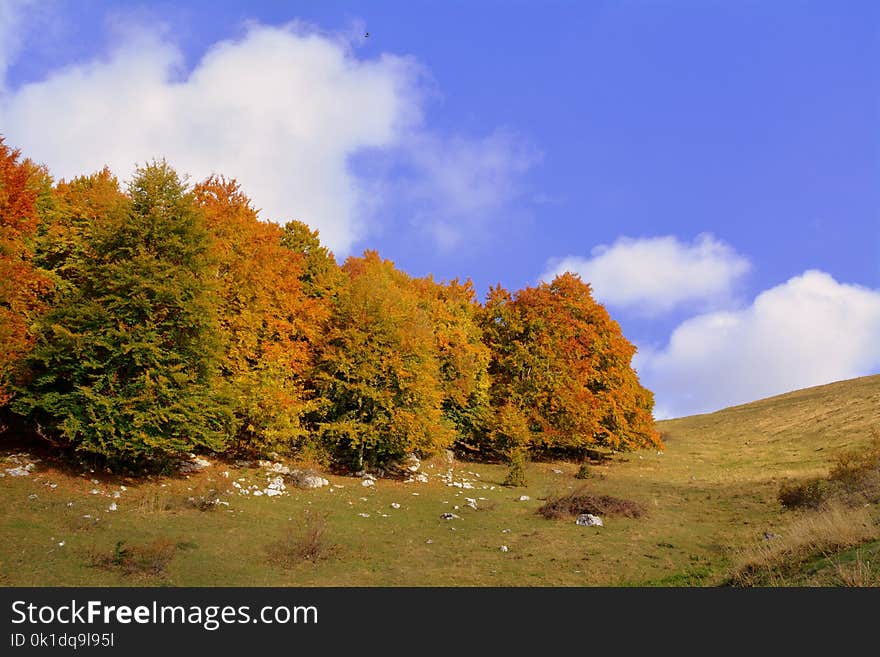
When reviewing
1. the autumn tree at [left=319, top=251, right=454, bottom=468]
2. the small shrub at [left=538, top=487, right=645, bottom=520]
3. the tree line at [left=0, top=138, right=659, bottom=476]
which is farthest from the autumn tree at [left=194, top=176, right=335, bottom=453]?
the small shrub at [left=538, top=487, right=645, bottom=520]

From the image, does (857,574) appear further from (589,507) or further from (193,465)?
(193,465)

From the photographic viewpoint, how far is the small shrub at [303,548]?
2090 centimetres

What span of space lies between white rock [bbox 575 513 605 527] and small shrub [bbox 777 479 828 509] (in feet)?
34.1

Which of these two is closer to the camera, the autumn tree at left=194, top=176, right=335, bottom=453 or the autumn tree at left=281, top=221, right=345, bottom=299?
the autumn tree at left=194, top=176, right=335, bottom=453

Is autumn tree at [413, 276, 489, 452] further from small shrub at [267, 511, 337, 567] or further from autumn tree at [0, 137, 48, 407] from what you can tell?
autumn tree at [0, 137, 48, 407]

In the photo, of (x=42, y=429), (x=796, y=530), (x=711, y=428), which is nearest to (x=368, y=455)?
(x=42, y=429)

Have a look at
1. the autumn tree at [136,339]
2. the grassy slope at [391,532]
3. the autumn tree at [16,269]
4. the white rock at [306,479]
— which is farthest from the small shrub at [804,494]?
the autumn tree at [16,269]

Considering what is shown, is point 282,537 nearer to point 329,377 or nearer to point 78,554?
point 78,554

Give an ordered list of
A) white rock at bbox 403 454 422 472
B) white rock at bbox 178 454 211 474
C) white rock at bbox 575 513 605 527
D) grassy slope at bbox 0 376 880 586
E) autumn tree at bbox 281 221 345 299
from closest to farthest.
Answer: grassy slope at bbox 0 376 880 586
white rock at bbox 575 513 605 527
white rock at bbox 178 454 211 474
white rock at bbox 403 454 422 472
autumn tree at bbox 281 221 345 299

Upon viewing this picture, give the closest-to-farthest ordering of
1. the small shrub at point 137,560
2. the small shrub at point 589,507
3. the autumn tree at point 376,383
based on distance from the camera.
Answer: the small shrub at point 137,560
the small shrub at point 589,507
the autumn tree at point 376,383

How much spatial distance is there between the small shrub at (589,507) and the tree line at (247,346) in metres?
10.2

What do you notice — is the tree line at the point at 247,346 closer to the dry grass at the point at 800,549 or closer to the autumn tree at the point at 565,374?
the autumn tree at the point at 565,374

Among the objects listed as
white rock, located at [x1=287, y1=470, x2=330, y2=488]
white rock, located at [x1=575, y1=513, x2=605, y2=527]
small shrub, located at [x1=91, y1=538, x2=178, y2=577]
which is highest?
white rock, located at [x1=287, y1=470, x2=330, y2=488]

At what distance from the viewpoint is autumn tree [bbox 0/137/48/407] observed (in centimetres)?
2627
